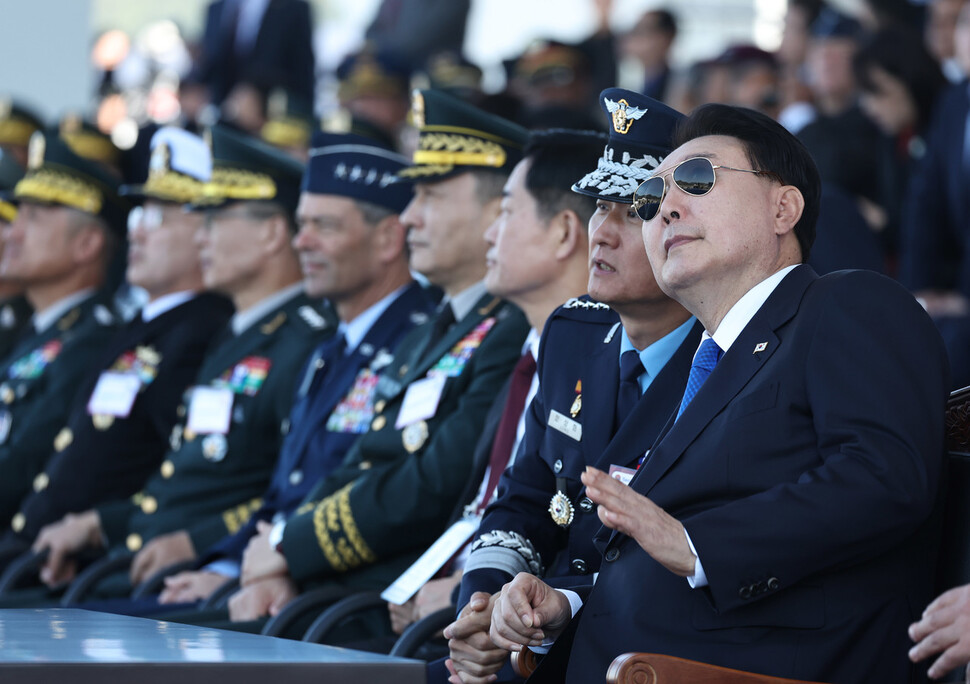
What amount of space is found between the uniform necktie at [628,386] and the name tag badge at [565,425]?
0.25 feet

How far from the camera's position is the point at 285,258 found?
4.70 meters

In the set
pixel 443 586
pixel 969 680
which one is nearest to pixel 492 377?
pixel 443 586

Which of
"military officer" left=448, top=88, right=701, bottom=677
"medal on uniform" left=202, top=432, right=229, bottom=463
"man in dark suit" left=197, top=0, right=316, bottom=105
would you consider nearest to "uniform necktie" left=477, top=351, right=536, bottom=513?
"military officer" left=448, top=88, right=701, bottom=677

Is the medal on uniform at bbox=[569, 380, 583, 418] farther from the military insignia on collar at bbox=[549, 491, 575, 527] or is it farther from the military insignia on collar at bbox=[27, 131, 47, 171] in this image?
the military insignia on collar at bbox=[27, 131, 47, 171]

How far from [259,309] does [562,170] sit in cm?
168

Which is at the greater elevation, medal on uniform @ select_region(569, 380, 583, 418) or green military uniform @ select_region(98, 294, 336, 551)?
medal on uniform @ select_region(569, 380, 583, 418)

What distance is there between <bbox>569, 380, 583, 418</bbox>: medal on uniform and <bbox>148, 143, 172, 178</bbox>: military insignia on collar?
9.17 feet

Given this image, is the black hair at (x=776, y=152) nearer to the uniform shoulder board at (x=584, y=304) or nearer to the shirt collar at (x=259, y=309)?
the uniform shoulder board at (x=584, y=304)

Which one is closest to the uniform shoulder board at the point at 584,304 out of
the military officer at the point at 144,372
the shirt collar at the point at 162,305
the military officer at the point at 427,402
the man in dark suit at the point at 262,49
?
the military officer at the point at 427,402

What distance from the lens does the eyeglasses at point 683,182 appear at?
7.47 ft

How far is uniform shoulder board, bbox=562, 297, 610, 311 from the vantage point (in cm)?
291

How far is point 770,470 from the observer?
2074 mm

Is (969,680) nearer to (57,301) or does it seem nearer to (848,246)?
(848,246)

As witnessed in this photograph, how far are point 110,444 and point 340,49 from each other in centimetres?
755
